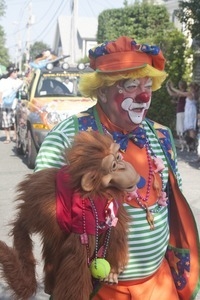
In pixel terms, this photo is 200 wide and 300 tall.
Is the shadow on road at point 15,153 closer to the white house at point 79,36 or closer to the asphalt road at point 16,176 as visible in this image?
the asphalt road at point 16,176

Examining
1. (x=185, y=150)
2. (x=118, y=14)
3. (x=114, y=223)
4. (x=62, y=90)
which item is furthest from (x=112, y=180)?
(x=118, y=14)

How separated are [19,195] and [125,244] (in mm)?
420

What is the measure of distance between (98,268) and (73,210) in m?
0.22

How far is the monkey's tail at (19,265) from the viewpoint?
81.4 inches

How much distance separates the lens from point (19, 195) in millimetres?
2189

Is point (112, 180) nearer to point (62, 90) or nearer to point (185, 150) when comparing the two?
point (62, 90)

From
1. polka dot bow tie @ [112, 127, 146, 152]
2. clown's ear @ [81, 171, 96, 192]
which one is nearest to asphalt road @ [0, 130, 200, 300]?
polka dot bow tie @ [112, 127, 146, 152]

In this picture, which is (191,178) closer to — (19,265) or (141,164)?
(141,164)

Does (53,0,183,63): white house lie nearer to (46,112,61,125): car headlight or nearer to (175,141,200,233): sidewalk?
(175,141,200,233): sidewalk

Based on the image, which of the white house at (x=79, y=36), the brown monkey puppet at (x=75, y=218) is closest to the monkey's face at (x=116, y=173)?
the brown monkey puppet at (x=75, y=218)

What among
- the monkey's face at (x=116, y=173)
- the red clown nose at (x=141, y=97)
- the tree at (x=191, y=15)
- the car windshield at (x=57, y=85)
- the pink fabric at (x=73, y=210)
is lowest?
the car windshield at (x=57, y=85)

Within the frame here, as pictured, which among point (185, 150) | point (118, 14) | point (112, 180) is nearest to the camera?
point (112, 180)

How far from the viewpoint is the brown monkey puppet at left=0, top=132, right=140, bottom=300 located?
2.02 metres

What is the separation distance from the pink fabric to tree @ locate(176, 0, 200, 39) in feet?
30.9
